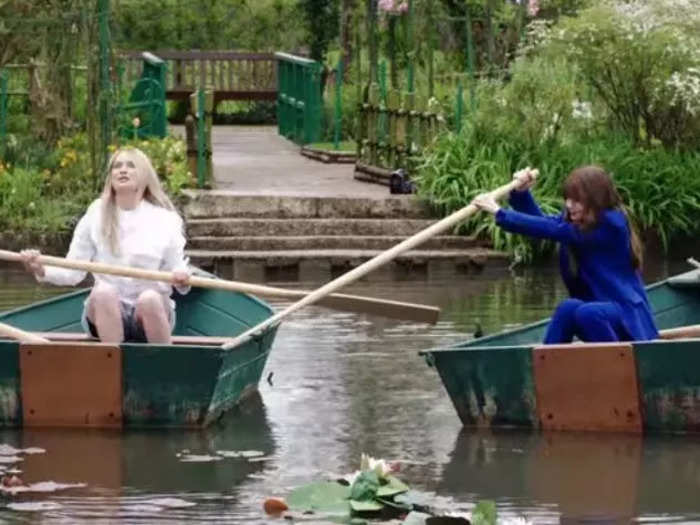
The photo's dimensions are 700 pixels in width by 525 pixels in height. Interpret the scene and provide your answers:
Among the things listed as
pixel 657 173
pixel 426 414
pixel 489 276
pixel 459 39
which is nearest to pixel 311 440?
pixel 426 414

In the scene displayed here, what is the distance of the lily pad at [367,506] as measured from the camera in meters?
9.70

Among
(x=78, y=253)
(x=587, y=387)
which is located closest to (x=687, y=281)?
(x=587, y=387)

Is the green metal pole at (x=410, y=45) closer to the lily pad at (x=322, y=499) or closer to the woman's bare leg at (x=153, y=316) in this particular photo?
the woman's bare leg at (x=153, y=316)

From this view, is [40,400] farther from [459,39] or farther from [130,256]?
[459,39]

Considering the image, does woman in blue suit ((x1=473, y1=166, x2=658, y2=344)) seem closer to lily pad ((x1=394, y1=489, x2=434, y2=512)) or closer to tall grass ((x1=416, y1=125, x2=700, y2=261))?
lily pad ((x1=394, y1=489, x2=434, y2=512))

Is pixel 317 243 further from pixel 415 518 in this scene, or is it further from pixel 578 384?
pixel 415 518

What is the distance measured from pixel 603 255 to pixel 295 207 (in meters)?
10.8

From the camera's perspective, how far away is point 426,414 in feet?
42.5

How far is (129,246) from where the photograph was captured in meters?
12.5

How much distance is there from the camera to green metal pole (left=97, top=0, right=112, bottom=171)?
880 inches

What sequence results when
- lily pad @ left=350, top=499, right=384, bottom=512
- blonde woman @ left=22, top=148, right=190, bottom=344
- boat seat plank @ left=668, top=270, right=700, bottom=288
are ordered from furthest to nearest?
1. boat seat plank @ left=668, top=270, right=700, bottom=288
2. blonde woman @ left=22, top=148, right=190, bottom=344
3. lily pad @ left=350, top=499, right=384, bottom=512

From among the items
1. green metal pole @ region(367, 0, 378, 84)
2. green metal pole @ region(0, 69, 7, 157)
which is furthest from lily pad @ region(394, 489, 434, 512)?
green metal pole @ region(367, 0, 378, 84)

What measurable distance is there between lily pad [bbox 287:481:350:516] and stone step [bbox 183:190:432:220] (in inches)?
501

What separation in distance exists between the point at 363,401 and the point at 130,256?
1.67 meters
